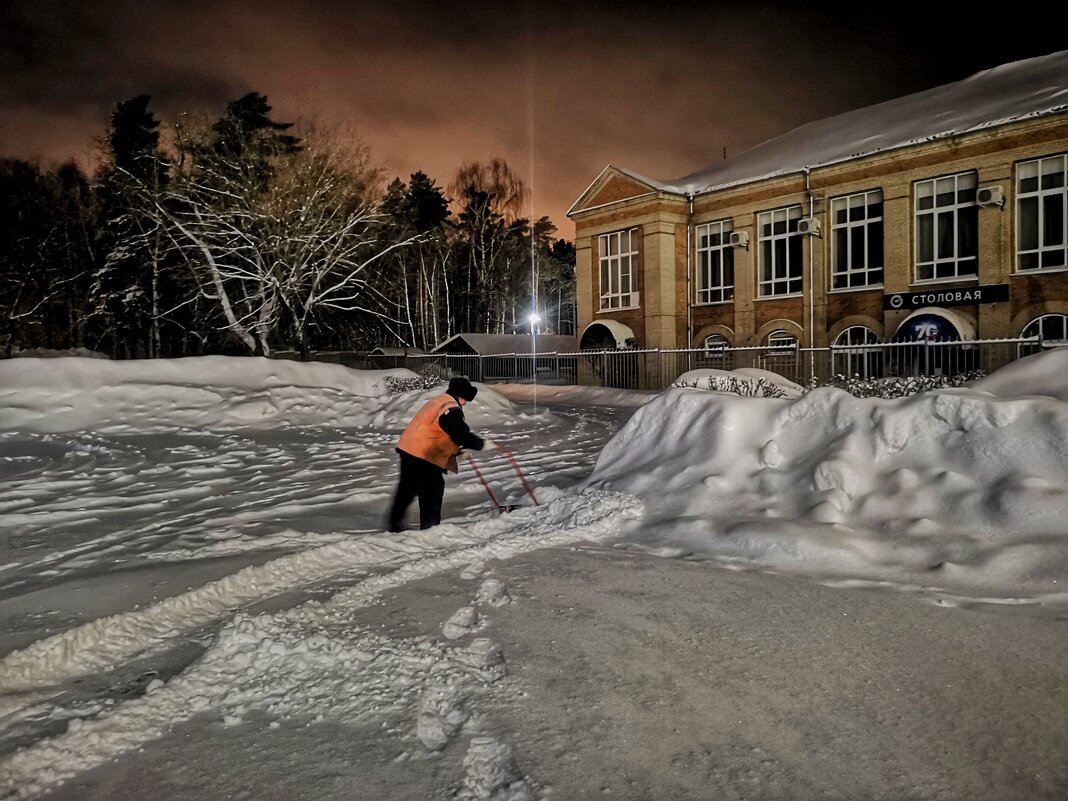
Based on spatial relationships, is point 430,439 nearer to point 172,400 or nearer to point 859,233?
point 172,400

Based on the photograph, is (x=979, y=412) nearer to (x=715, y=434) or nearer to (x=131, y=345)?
(x=715, y=434)

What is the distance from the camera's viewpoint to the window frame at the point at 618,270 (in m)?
30.6

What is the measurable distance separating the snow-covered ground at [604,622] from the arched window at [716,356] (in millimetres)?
18424

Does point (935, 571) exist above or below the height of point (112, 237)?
below

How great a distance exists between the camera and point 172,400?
1739 cm

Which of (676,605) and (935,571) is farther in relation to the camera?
(935,571)

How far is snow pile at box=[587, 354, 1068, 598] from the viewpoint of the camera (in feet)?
17.6

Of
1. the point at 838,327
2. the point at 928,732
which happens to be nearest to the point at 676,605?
the point at 928,732

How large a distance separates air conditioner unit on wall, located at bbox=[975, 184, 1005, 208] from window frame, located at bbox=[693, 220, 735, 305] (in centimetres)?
891

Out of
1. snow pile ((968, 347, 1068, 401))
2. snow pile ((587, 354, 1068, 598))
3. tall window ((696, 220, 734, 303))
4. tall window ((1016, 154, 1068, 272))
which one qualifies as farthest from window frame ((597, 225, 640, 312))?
snow pile ((587, 354, 1068, 598))

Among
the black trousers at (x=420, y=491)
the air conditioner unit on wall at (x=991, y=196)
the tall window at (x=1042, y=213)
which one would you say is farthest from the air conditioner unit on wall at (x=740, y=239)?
the black trousers at (x=420, y=491)

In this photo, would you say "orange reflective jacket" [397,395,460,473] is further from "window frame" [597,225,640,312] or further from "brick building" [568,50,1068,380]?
"window frame" [597,225,640,312]

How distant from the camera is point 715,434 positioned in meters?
7.93

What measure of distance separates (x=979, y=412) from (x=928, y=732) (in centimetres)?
445
